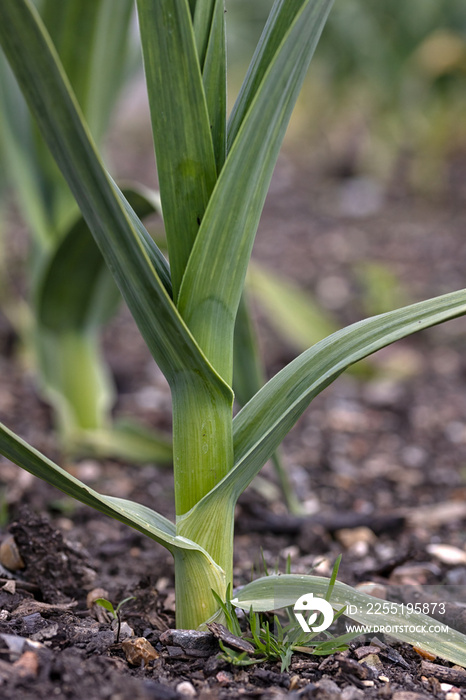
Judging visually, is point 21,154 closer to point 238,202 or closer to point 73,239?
point 73,239

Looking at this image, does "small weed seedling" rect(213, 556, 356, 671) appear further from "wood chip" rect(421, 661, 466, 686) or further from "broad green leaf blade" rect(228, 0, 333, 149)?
"broad green leaf blade" rect(228, 0, 333, 149)

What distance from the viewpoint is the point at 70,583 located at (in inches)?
31.2

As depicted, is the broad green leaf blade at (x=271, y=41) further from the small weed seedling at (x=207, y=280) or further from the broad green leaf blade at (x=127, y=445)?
the broad green leaf blade at (x=127, y=445)

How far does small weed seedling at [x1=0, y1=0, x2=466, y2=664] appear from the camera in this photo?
548 millimetres

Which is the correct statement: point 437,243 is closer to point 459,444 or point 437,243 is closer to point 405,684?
point 459,444

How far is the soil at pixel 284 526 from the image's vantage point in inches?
24.0

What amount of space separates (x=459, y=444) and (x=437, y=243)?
1663mm

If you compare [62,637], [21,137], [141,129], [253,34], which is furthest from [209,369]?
[141,129]

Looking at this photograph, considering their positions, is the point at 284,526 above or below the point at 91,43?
below

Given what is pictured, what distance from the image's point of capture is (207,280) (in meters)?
0.60

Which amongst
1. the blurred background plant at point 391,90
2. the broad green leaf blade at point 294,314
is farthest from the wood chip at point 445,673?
the blurred background plant at point 391,90

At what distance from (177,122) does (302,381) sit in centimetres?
25

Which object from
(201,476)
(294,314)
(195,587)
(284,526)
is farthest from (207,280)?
Result: (294,314)

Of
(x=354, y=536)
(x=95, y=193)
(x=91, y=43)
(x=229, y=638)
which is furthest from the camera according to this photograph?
(x=91, y=43)
